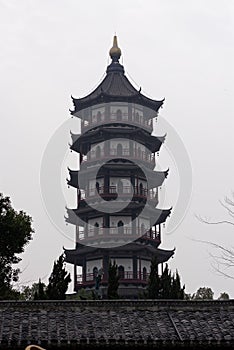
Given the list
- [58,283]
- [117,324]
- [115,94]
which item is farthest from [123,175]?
[117,324]

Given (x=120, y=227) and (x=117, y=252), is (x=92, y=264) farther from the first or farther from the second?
(x=120, y=227)

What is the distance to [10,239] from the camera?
28.2m

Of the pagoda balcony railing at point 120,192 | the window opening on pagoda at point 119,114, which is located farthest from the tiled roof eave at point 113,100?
the pagoda balcony railing at point 120,192

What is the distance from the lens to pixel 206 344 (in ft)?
45.3

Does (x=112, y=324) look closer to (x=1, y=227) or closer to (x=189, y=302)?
(x=189, y=302)

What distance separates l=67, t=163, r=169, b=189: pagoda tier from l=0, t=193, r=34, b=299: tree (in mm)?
10611

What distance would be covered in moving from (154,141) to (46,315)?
27266 mm

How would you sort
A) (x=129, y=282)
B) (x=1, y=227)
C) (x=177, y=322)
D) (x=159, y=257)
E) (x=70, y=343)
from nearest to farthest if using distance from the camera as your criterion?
(x=70, y=343), (x=177, y=322), (x=1, y=227), (x=129, y=282), (x=159, y=257)

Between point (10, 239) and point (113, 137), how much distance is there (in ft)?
44.2

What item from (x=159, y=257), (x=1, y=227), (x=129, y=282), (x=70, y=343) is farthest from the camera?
(x=159, y=257)

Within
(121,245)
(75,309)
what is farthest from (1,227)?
(75,309)

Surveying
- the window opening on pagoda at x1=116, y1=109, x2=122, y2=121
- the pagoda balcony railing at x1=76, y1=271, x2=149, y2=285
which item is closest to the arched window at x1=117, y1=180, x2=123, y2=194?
the window opening on pagoda at x1=116, y1=109, x2=122, y2=121

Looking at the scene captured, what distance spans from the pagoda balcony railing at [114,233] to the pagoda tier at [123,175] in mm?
2264

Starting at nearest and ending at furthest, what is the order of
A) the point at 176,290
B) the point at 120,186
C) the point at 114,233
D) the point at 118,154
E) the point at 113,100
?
the point at 176,290 → the point at 114,233 → the point at 120,186 → the point at 118,154 → the point at 113,100
